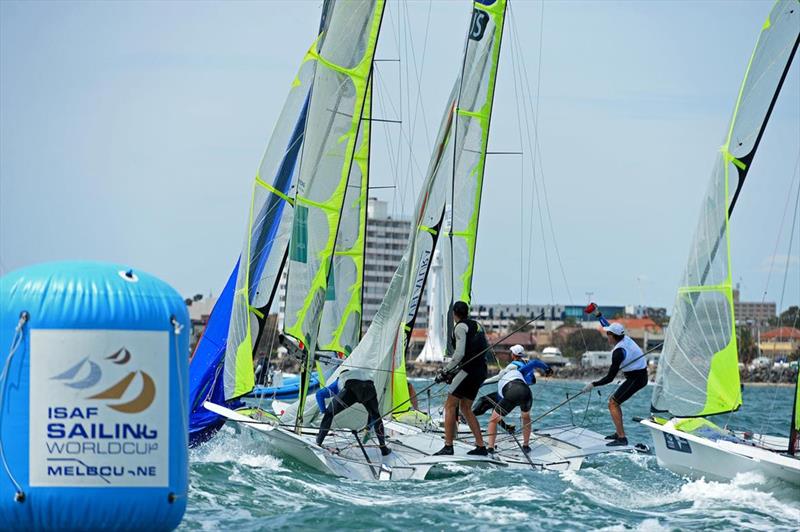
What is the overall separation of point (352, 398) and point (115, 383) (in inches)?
247

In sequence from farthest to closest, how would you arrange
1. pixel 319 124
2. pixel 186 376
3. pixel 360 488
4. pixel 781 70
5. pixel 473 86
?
pixel 473 86 → pixel 319 124 → pixel 781 70 → pixel 360 488 → pixel 186 376

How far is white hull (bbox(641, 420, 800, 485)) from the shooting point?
1079 cm

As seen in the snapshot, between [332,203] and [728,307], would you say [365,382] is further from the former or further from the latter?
[728,307]

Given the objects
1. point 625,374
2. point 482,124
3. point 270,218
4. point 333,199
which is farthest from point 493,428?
point 482,124

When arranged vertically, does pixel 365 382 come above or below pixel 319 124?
below

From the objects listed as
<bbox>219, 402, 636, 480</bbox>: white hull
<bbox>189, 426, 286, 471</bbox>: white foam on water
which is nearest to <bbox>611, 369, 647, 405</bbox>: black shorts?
<bbox>219, 402, 636, 480</bbox>: white hull

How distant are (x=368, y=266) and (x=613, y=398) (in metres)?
99.9

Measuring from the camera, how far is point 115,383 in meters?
6.92

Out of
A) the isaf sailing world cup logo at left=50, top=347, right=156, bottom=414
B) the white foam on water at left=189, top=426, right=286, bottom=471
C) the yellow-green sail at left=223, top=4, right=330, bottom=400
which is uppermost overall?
the yellow-green sail at left=223, top=4, right=330, bottom=400

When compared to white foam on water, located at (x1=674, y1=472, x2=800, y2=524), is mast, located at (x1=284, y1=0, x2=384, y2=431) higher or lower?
higher

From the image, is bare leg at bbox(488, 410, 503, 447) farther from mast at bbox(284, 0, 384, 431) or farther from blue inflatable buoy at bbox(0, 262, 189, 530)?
blue inflatable buoy at bbox(0, 262, 189, 530)

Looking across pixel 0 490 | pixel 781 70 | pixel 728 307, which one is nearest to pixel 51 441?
pixel 0 490

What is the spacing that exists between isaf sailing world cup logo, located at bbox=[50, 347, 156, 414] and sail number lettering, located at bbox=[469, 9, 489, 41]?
11.4 m

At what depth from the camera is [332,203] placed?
14.3 meters
